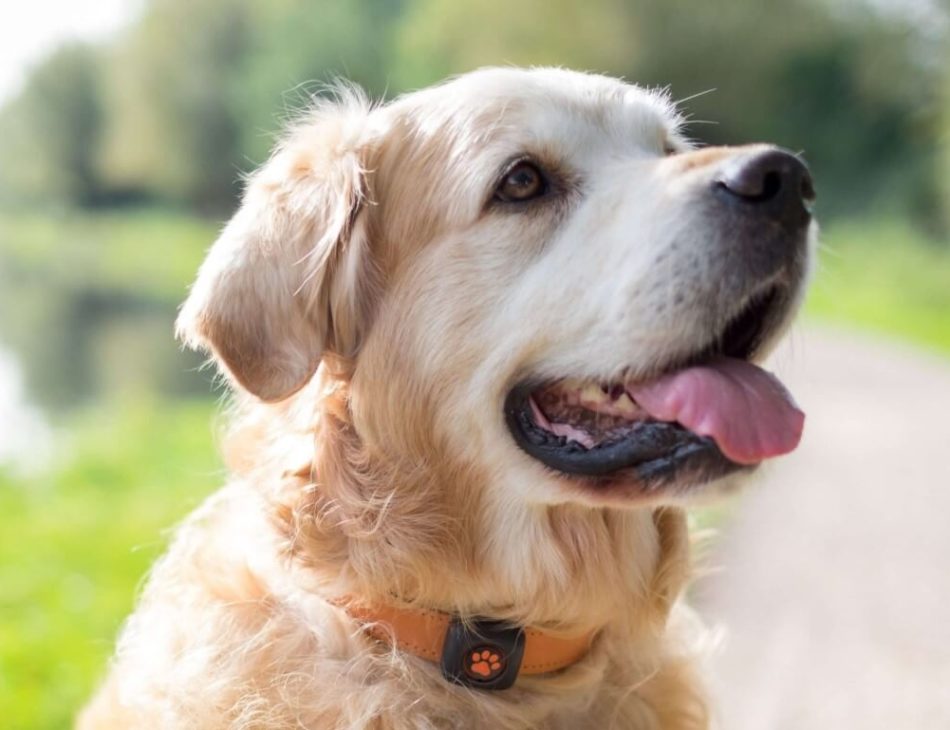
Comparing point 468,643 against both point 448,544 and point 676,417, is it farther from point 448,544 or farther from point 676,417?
point 676,417

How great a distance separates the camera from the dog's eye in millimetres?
2730

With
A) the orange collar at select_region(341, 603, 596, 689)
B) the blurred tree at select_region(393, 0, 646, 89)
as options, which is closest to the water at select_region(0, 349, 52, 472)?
the orange collar at select_region(341, 603, 596, 689)

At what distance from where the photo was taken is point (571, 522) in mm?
2750

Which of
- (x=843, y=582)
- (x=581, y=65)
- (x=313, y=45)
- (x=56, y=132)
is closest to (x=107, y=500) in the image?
(x=843, y=582)

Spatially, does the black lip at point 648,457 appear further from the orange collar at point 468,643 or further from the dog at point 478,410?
the orange collar at point 468,643

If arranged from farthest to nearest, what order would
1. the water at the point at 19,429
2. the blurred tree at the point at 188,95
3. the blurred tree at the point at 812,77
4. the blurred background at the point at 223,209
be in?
1. the blurred tree at the point at 188,95
2. the blurred tree at the point at 812,77
3. the water at the point at 19,429
4. the blurred background at the point at 223,209

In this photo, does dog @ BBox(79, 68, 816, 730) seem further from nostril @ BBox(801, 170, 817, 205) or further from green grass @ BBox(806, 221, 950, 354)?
green grass @ BBox(806, 221, 950, 354)

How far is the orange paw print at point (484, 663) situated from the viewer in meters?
2.54

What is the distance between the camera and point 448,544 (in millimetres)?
2652

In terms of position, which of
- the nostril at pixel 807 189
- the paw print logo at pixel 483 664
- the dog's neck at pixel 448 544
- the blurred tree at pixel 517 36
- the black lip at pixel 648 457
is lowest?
the blurred tree at pixel 517 36

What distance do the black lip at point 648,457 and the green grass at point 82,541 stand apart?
118 cm

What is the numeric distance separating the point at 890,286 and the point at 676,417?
62.1 ft

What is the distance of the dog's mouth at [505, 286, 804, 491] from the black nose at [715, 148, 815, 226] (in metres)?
0.20

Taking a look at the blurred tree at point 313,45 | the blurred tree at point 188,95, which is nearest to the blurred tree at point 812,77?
the blurred tree at point 313,45
